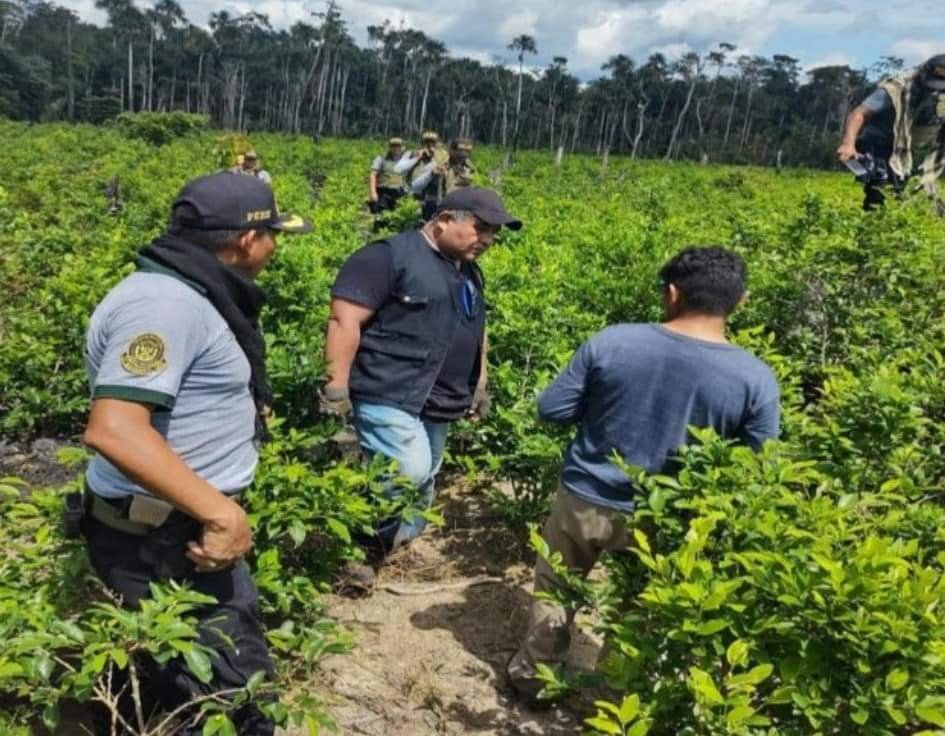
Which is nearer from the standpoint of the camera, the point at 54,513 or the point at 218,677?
the point at 218,677

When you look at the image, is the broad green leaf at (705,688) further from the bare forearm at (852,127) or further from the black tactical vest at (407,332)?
the bare forearm at (852,127)

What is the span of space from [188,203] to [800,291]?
13.4ft

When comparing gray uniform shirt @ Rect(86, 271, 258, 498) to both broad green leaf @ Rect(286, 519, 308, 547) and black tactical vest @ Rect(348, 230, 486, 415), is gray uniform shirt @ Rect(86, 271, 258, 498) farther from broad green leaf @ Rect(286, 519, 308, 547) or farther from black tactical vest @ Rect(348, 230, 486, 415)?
black tactical vest @ Rect(348, 230, 486, 415)

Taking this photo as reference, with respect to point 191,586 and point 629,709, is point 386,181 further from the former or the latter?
point 629,709

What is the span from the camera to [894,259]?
16.5 ft

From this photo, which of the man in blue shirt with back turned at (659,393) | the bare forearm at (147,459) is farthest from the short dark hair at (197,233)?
the man in blue shirt with back turned at (659,393)

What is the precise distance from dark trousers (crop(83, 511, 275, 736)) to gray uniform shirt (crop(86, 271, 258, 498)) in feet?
0.44

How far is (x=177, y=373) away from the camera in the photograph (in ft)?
6.64

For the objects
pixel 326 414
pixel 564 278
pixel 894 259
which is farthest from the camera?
pixel 564 278

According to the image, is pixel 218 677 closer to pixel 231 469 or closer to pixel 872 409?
pixel 231 469

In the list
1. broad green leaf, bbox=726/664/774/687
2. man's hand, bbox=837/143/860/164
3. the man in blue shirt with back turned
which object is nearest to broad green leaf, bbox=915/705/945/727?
broad green leaf, bbox=726/664/774/687

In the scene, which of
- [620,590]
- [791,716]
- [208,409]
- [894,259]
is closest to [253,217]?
[208,409]

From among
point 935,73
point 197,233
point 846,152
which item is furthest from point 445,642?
point 935,73

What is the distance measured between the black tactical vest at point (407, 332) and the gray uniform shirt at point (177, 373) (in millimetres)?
1330
